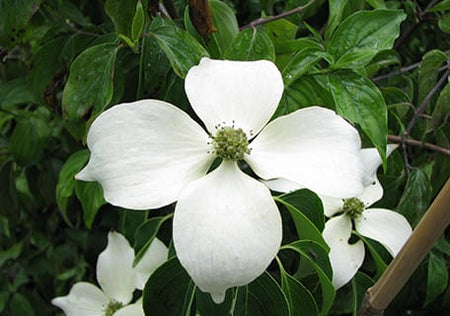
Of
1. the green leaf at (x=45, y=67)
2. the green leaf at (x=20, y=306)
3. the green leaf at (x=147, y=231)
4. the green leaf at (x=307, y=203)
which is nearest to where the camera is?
the green leaf at (x=307, y=203)

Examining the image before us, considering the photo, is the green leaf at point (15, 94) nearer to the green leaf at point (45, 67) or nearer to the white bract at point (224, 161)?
the green leaf at point (45, 67)

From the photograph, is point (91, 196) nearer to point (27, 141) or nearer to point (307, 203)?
point (27, 141)

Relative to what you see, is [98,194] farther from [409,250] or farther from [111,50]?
[409,250]

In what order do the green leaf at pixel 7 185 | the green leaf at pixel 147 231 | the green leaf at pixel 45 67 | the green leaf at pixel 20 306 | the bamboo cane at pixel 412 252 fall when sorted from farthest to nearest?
the green leaf at pixel 20 306
the green leaf at pixel 7 185
the green leaf at pixel 45 67
the green leaf at pixel 147 231
the bamboo cane at pixel 412 252

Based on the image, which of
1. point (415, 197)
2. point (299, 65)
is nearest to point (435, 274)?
point (415, 197)

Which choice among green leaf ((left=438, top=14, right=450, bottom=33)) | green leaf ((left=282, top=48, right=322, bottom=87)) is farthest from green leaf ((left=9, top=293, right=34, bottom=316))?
green leaf ((left=438, top=14, right=450, bottom=33))

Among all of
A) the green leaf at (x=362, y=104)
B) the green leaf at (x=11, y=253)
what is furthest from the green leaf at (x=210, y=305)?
the green leaf at (x=11, y=253)
